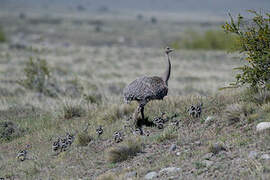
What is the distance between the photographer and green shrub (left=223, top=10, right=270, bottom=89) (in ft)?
29.4

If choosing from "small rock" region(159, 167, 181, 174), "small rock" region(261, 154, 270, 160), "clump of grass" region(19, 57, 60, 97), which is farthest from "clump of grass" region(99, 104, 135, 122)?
"clump of grass" region(19, 57, 60, 97)

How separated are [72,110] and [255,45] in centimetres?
524

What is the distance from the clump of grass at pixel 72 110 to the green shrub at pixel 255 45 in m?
4.60

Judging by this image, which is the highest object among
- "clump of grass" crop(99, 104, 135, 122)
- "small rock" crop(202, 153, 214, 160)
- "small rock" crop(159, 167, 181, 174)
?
"small rock" crop(202, 153, 214, 160)

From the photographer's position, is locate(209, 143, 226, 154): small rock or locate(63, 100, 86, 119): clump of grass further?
locate(63, 100, 86, 119): clump of grass

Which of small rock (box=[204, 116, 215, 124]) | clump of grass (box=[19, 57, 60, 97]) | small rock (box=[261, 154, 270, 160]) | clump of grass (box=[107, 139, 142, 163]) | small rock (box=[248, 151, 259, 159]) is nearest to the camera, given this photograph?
small rock (box=[261, 154, 270, 160])

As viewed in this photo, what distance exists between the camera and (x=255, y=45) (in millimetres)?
9180

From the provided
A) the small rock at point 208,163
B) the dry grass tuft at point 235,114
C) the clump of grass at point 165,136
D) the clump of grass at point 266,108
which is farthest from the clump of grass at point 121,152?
the clump of grass at point 266,108

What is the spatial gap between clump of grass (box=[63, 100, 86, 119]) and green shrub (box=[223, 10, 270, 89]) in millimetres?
4602

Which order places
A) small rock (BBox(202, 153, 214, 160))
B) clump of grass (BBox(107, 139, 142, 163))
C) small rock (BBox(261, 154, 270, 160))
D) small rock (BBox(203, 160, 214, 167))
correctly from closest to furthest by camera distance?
small rock (BBox(261, 154, 270, 160)), small rock (BBox(203, 160, 214, 167)), small rock (BBox(202, 153, 214, 160)), clump of grass (BBox(107, 139, 142, 163))

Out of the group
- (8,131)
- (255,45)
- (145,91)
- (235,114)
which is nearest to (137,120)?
(145,91)

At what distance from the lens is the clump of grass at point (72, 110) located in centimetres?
1159

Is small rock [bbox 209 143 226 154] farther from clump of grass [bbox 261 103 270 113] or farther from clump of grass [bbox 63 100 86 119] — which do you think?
clump of grass [bbox 63 100 86 119]

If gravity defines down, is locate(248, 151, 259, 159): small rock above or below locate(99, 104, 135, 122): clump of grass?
above
